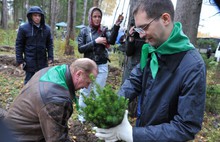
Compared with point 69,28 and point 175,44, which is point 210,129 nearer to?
point 175,44

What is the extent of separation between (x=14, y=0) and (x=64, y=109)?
1299 inches

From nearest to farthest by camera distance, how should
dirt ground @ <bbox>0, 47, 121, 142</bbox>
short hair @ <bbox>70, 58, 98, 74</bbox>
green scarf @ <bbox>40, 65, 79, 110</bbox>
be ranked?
1. green scarf @ <bbox>40, 65, 79, 110</bbox>
2. short hair @ <bbox>70, 58, 98, 74</bbox>
3. dirt ground @ <bbox>0, 47, 121, 142</bbox>

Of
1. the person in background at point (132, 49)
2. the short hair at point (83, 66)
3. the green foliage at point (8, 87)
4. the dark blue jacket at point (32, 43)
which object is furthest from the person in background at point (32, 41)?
the short hair at point (83, 66)

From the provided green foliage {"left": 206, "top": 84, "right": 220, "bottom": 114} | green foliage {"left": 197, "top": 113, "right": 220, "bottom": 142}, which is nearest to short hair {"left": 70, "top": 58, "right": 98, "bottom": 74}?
green foliage {"left": 197, "top": 113, "right": 220, "bottom": 142}

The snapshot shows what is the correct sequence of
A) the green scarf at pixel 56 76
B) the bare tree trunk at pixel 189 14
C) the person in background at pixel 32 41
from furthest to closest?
the person in background at pixel 32 41, the bare tree trunk at pixel 189 14, the green scarf at pixel 56 76

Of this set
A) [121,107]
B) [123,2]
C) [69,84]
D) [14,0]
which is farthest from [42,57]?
[14,0]

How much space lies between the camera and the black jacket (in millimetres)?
4270

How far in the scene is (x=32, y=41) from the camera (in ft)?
15.4

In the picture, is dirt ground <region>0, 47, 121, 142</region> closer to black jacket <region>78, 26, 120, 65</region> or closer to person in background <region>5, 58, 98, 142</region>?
black jacket <region>78, 26, 120, 65</region>

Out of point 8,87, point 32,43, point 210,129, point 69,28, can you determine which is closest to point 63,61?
point 69,28

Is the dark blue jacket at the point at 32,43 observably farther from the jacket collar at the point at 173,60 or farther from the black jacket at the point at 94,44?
the jacket collar at the point at 173,60

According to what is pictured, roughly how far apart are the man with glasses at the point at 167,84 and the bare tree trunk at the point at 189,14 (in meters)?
3.18

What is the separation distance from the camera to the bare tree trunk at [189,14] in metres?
4.55

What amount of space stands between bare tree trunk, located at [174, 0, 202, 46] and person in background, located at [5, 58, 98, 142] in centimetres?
288
